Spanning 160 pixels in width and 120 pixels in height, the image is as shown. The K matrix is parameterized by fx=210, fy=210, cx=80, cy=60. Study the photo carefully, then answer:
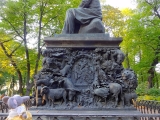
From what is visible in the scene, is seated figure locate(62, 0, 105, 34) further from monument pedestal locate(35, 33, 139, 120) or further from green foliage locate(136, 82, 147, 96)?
green foliage locate(136, 82, 147, 96)

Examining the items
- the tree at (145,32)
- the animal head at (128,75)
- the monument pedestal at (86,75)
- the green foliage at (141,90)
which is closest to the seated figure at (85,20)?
the monument pedestal at (86,75)

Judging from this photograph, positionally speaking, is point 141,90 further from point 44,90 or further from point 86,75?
point 44,90

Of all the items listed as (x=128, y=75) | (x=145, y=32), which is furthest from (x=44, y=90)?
(x=145, y=32)

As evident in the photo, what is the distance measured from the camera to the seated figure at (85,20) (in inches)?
308

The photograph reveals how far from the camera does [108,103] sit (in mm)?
6742

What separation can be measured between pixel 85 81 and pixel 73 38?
1558 mm

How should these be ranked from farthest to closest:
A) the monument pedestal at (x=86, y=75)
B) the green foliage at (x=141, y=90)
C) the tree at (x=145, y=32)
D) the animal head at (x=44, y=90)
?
the tree at (x=145, y=32)
the green foliage at (x=141, y=90)
the monument pedestal at (x=86, y=75)
the animal head at (x=44, y=90)

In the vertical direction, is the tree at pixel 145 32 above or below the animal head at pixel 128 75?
above

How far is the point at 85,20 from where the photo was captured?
7.91m

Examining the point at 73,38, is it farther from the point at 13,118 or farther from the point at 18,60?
the point at 18,60

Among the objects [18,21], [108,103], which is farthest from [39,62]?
[108,103]

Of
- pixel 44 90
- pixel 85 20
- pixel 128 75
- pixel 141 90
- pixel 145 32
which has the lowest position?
pixel 141 90

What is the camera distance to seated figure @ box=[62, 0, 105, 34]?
25.7 feet

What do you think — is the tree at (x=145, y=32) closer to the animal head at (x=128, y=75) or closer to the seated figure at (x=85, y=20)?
the seated figure at (x=85, y=20)
